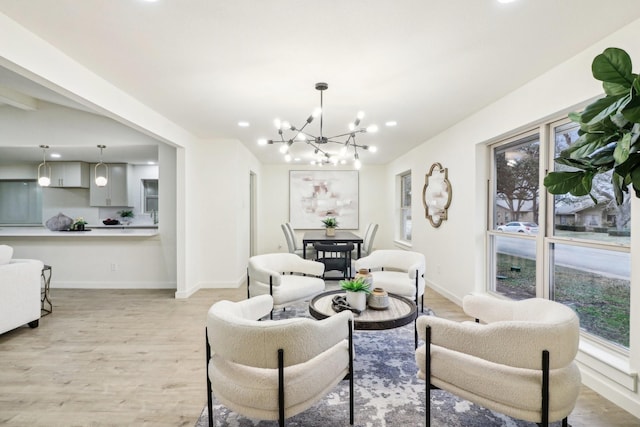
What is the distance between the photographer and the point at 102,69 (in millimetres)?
2588

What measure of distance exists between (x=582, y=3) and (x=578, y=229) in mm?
1634

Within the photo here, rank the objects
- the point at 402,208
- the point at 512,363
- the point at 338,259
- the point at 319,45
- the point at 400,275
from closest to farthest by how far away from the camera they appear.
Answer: the point at 512,363 → the point at 319,45 → the point at 400,275 → the point at 338,259 → the point at 402,208

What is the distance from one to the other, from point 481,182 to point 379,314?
88.5 inches

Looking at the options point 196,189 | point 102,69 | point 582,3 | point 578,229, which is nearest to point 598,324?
point 578,229

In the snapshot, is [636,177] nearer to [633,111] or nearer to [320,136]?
[633,111]

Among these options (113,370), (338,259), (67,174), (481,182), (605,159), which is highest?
(67,174)

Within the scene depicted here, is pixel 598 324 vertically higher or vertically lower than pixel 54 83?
lower

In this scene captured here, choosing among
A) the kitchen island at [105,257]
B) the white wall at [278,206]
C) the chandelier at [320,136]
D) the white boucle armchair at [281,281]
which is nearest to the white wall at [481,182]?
the chandelier at [320,136]

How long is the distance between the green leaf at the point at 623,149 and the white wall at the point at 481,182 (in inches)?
41.9

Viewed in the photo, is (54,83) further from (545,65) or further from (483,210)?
(483,210)

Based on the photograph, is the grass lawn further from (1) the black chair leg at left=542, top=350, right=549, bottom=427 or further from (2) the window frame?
(2) the window frame

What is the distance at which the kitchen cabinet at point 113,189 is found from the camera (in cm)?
692

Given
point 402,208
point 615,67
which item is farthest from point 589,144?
point 402,208

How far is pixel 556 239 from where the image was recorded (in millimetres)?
2730
